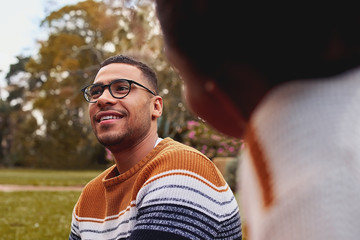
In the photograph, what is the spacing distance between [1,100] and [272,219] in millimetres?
41744

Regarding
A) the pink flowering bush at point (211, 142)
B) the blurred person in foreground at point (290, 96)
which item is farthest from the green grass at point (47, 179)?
the blurred person in foreground at point (290, 96)

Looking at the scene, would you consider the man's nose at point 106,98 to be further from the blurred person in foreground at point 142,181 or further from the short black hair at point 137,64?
the short black hair at point 137,64

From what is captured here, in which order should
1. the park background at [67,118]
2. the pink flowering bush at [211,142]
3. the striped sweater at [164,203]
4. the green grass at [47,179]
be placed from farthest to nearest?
the green grass at [47,179]
the pink flowering bush at [211,142]
the park background at [67,118]
the striped sweater at [164,203]

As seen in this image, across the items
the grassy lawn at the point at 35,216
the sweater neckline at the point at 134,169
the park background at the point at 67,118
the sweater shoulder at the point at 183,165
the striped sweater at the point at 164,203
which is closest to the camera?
the striped sweater at the point at 164,203

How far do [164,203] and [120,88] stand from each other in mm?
748

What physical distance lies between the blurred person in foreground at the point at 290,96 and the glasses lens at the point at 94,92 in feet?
5.22

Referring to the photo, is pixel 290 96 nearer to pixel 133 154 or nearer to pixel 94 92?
pixel 133 154

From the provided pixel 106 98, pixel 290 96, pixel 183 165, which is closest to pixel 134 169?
pixel 183 165

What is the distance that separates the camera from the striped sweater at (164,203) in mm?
1443

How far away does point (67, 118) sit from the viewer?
33.7 m

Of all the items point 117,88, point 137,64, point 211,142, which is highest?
point 137,64

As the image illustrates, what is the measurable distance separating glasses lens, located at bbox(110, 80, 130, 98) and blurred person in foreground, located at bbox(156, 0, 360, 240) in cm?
155

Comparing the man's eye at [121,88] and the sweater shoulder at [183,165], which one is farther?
the man's eye at [121,88]

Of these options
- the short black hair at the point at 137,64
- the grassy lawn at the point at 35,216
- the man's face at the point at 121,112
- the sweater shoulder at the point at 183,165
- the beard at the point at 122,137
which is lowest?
the grassy lawn at the point at 35,216
